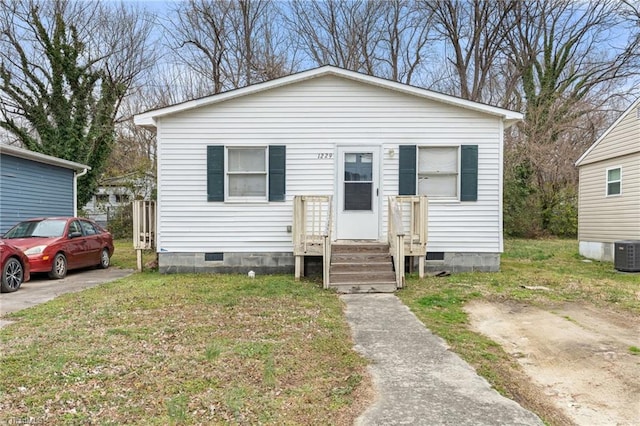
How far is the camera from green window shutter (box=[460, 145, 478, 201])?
8.47 meters

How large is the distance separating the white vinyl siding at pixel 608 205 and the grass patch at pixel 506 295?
1.03 m

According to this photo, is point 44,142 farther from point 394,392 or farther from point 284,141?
point 394,392

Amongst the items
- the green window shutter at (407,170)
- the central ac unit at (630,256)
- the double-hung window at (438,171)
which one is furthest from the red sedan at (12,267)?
the central ac unit at (630,256)

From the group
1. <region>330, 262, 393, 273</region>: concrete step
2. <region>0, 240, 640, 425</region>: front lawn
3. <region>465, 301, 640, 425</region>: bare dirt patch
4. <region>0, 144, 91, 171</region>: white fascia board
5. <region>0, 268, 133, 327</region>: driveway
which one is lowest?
<region>0, 268, 133, 327</region>: driveway

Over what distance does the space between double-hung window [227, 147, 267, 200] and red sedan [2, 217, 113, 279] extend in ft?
12.2

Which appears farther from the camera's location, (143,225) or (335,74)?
(143,225)

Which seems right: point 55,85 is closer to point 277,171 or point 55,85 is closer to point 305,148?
point 277,171

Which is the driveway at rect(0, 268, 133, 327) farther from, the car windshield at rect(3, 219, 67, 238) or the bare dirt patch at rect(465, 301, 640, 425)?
the bare dirt patch at rect(465, 301, 640, 425)

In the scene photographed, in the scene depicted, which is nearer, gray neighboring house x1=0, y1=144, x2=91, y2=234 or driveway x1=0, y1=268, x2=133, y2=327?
driveway x1=0, y1=268, x2=133, y2=327

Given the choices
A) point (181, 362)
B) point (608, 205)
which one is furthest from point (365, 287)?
point (608, 205)

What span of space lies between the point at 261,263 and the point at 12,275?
437 centimetres

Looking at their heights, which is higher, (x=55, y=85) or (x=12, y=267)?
(x=55, y=85)

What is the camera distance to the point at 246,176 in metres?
8.69

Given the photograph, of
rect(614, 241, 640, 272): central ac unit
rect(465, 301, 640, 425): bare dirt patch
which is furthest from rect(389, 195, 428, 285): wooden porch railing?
rect(614, 241, 640, 272): central ac unit
